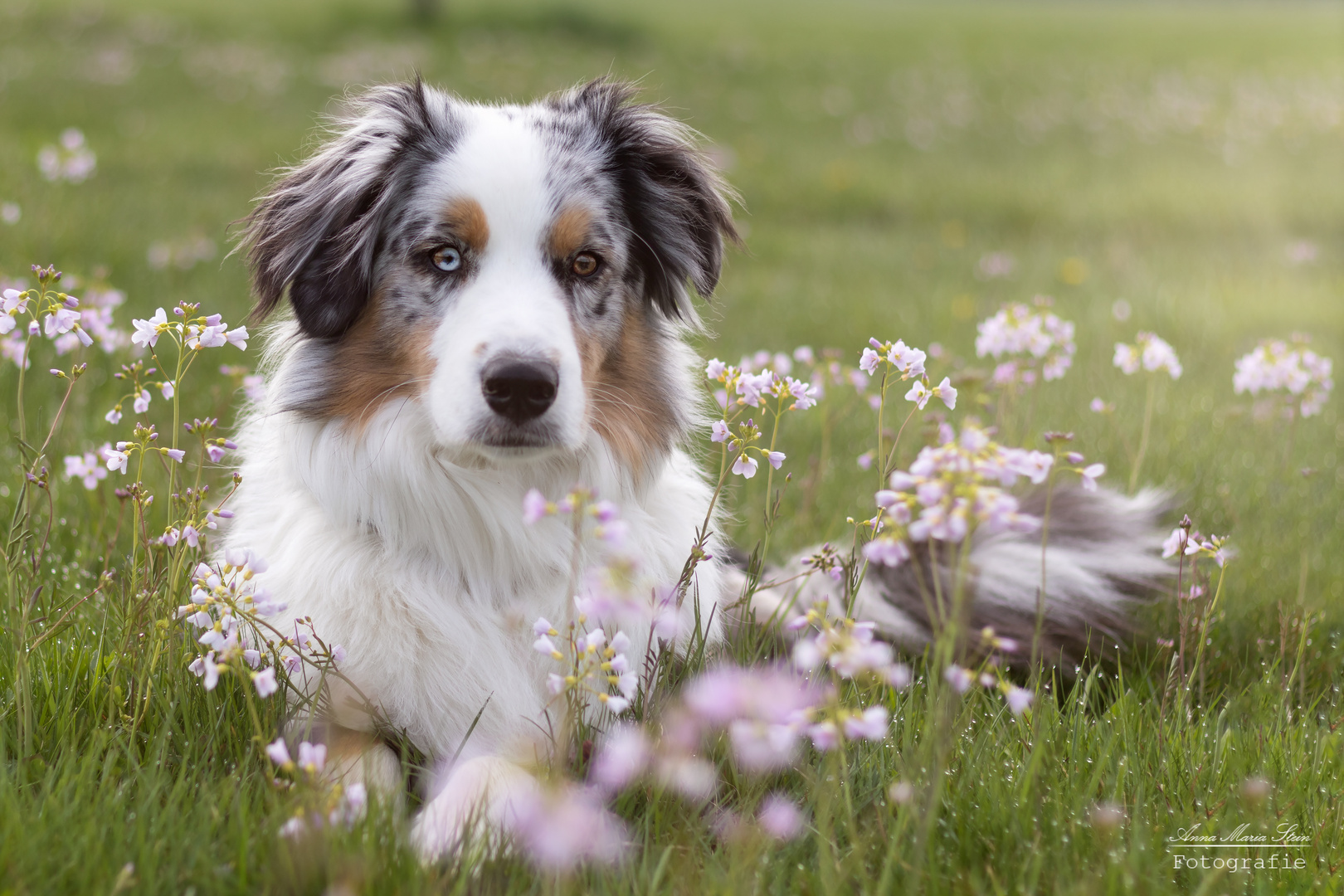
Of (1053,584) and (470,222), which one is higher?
(470,222)

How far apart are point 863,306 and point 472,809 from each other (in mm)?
6331

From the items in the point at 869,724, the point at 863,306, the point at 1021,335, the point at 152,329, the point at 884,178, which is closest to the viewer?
the point at 869,724

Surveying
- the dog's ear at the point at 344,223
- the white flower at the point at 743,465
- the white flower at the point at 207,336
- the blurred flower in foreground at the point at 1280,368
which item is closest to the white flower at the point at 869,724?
the white flower at the point at 743,465

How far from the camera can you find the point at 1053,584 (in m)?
3.58

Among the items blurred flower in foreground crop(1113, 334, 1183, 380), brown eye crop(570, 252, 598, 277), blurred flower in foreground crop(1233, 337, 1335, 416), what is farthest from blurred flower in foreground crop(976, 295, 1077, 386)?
brown eye crop(570, 252, 598, 277)

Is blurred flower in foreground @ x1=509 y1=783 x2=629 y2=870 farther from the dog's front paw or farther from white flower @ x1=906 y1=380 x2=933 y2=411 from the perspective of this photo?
white flower @ x1=906 y1=380 x2=933 y2=411

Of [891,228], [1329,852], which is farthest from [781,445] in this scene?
[891,228]

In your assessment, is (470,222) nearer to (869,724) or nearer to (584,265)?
(584,265)

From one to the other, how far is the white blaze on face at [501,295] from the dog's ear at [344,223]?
0.50ft

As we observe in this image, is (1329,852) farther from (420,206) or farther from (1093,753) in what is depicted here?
(420,206)

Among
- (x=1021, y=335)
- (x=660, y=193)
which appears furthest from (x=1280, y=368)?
(x=660, y=193)

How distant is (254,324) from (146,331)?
74 centimetres

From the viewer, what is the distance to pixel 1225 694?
3199 mm

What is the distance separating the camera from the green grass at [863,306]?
2.04m
